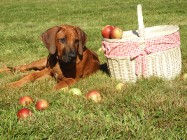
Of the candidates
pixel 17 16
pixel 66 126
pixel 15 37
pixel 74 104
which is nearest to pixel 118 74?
pixel 74 104

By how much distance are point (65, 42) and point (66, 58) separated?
0.30 metres

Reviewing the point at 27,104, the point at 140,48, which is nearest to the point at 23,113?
the point at 27,104

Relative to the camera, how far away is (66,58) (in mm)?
6070

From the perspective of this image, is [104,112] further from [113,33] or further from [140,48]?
[113,33]

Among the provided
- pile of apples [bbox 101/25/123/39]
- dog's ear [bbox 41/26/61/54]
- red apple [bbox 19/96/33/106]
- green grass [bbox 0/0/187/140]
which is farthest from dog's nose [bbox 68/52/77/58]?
red apple [bbox 19/96/33/106]

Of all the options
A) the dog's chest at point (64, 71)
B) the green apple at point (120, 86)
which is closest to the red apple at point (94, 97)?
the green apple at point (120, 86)

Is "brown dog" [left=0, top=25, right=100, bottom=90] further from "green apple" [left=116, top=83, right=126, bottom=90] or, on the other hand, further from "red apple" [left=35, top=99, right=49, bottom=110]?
"red apple" [left=35, top=99, right=49, bottom=110]

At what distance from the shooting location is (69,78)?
20.8 ft

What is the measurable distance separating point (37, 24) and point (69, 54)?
377 inches

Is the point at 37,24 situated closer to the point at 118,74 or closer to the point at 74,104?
the point at 118,74

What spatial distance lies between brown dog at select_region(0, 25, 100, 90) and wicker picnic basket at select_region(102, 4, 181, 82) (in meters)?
0.60

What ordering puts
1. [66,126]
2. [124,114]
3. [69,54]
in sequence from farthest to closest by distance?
[69,54]
[124,114]
[66,126]

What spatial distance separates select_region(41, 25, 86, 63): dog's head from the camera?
611 cm

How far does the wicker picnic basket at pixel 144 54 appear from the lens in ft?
18.5
